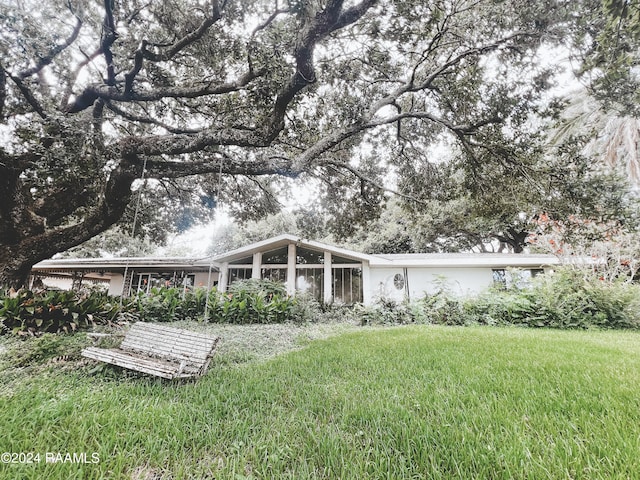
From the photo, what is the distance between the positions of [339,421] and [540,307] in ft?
32.6

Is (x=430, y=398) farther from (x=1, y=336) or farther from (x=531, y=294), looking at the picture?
(x=531, y=294)

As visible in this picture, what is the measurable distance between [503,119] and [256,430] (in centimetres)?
679

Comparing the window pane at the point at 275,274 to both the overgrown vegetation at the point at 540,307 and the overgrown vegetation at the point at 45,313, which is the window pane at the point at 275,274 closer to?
the overgrown vegetation at the point at 540,307

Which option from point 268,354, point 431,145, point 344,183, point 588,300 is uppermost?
point 431,145

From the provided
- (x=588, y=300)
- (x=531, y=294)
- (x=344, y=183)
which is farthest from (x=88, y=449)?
(x=588, y=300)

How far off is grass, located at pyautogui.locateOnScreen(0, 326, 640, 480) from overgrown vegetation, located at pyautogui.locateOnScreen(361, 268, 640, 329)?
597 centimetres

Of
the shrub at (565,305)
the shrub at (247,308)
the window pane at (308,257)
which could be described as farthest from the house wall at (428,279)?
the shrub at (247,308)

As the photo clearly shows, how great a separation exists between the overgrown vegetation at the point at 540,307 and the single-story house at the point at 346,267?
304 centimetres

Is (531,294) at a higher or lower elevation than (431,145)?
lower

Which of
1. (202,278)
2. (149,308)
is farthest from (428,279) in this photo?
(202,278)

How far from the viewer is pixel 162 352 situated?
4367mm

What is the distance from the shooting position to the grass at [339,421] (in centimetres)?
182

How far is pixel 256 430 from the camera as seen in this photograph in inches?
91.9

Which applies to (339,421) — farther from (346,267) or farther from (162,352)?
(346,267)
